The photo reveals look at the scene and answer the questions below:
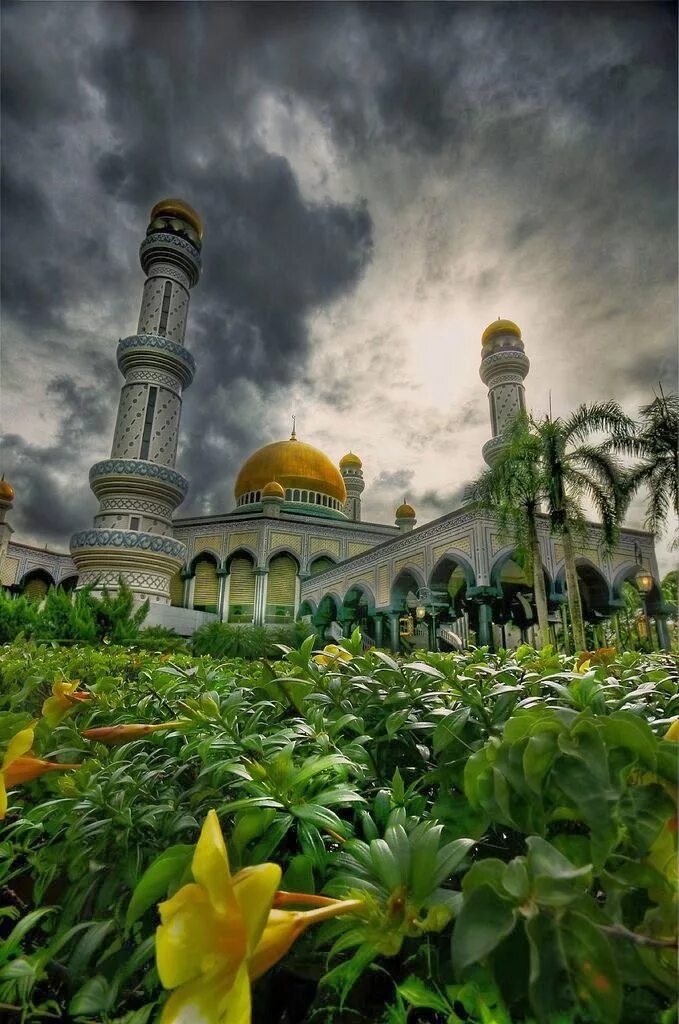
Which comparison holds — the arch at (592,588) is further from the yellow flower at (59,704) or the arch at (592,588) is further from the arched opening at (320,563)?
the yellow flower at (59,704)

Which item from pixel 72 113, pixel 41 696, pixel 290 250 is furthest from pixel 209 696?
pixel 290 250

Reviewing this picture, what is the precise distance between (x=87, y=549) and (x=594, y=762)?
618 inches

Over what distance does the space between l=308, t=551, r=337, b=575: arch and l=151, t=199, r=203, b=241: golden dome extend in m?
14.0

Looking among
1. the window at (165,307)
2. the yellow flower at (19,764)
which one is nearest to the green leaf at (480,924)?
the yellow flower at (19,764)

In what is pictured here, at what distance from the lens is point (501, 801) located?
0.51m

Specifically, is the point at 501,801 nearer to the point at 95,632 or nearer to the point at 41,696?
the point at 41,696

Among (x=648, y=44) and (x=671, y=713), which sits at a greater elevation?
(x=648, y=44)

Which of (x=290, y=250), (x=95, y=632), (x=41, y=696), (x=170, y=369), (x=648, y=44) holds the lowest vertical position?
(x=41, y=696)

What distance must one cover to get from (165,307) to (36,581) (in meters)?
18.0

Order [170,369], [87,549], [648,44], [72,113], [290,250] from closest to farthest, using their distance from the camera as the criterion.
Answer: [648,44] → [72,113] → [290,250] → [87,549] → [170,369]

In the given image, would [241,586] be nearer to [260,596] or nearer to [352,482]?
[260,596]

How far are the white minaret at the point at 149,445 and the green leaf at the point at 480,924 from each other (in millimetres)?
14432

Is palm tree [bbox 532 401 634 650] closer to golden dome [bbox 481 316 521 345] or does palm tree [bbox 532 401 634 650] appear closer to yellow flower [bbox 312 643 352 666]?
golden dome [bbox 481 316 521 345]

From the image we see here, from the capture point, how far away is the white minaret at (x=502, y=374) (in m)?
19.6
